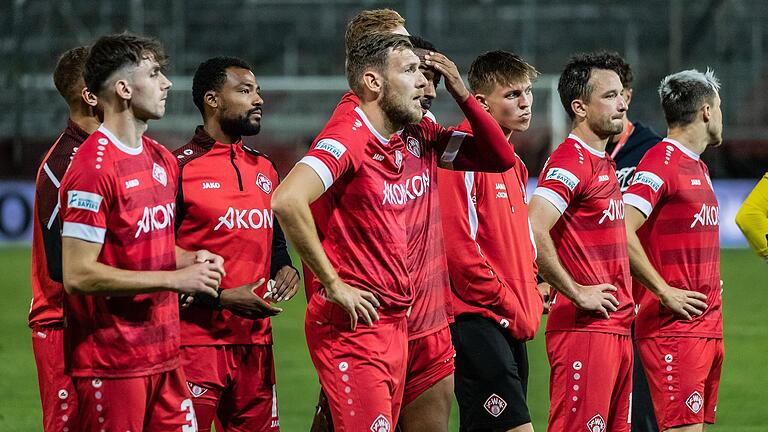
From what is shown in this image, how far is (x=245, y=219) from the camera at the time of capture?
538 centimetres

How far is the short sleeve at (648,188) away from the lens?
19.4ft

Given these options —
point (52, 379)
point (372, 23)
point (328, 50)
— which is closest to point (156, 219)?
point (52, 379)

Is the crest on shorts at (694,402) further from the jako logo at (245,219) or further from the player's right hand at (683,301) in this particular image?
the jako logo at (245,219)

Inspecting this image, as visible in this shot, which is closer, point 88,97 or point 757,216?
point 88,97

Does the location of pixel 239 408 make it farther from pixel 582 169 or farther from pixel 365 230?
pixel 582 169

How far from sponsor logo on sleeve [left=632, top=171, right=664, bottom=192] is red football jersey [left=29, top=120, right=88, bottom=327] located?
278 cm

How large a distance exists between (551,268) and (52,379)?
234cm

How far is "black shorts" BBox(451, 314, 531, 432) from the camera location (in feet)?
18.7

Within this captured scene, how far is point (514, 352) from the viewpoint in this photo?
5934 mm

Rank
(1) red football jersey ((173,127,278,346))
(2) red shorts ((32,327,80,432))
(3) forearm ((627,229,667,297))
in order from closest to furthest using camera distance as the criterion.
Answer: (2) red shorts ((32,327,80,432)) → (1) red football jersey ((173,127,278,346)) → (3) forearm ((627,229,667,297))

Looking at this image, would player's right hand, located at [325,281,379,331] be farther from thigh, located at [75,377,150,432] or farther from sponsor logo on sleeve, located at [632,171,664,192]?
sponsor logo on sleeve, located at [632,171,664,192]

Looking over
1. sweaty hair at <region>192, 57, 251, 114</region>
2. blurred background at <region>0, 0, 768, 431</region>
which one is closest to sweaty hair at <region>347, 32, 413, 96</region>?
sweaty hair at <region>192, 57, 251, 114</region>

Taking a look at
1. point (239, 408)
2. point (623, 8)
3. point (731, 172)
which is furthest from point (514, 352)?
point (623, 8)

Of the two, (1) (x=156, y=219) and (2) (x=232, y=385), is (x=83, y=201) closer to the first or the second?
(1) (x=156, y=219)
